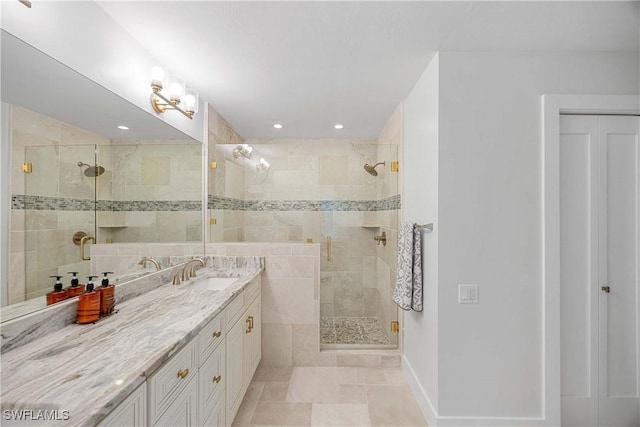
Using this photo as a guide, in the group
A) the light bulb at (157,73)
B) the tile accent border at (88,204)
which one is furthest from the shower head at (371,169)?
the light bulb at (157,73)

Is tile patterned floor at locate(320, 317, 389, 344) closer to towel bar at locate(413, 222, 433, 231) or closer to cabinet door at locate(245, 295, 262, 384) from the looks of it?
cabinet door at locate(245, 295, 262, 384)

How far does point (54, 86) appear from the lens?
1325 millimetres

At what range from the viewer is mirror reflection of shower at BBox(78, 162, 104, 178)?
1.48 metres

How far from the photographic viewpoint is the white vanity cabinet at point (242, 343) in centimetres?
185

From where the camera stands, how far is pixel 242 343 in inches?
83.8

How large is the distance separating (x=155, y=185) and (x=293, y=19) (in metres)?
1.44

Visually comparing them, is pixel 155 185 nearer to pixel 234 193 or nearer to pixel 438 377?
pixel 234 193

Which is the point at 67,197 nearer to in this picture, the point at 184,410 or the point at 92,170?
the point at 92,170

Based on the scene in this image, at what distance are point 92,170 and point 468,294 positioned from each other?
226 cm

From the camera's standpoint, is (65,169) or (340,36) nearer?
(65,169)

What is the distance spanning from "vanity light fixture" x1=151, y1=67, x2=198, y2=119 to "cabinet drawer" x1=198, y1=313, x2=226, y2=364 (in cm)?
147

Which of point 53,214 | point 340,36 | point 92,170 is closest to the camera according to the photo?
point 53,214

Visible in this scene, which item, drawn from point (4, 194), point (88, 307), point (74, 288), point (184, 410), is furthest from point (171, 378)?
point (4, 194)

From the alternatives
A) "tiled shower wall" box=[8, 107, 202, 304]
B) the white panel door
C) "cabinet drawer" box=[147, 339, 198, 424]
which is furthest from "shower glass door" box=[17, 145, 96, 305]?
the white panel door
